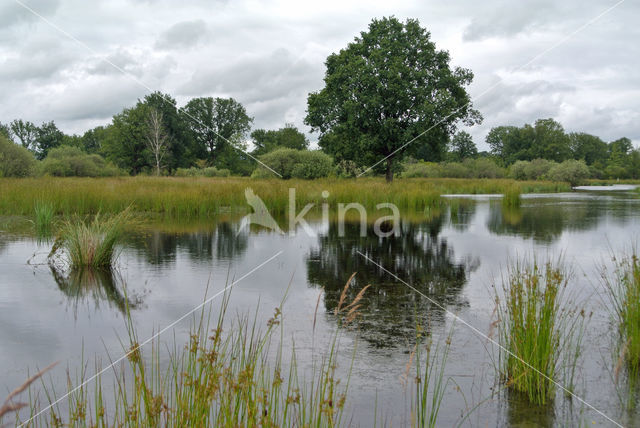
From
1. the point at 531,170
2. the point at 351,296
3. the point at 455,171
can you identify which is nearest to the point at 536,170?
the point at 531,170

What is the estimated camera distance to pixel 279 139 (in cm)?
8031

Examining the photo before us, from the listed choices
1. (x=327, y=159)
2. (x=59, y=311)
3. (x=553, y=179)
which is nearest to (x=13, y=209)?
(x=59, y=311)

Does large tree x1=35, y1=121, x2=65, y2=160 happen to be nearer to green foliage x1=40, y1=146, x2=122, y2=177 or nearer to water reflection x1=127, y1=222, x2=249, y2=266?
green foliage x1=40, y1=146, x2=122, y2=177

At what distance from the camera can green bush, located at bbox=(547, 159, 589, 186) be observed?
160 ft

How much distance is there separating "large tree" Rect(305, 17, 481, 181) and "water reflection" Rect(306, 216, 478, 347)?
46.9 ft

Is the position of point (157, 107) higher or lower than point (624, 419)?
higher

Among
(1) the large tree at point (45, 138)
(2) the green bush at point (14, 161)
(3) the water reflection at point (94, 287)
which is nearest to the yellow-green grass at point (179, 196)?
(3) the water reflection at point (94, 287)

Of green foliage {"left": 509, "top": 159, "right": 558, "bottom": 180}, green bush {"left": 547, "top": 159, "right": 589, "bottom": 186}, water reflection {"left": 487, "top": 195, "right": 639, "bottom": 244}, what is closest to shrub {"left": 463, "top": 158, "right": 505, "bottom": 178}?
green foliage {"left": 509, "top": 159, "right": 558, "bottom": 180}

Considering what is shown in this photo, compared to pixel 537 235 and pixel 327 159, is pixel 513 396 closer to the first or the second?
pixel 537 235

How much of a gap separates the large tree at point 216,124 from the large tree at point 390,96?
43005 mm

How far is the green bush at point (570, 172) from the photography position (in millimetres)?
48781

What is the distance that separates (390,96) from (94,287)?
70.2 feet

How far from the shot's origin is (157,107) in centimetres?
6294

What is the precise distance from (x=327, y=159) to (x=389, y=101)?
A: 12.2 m
